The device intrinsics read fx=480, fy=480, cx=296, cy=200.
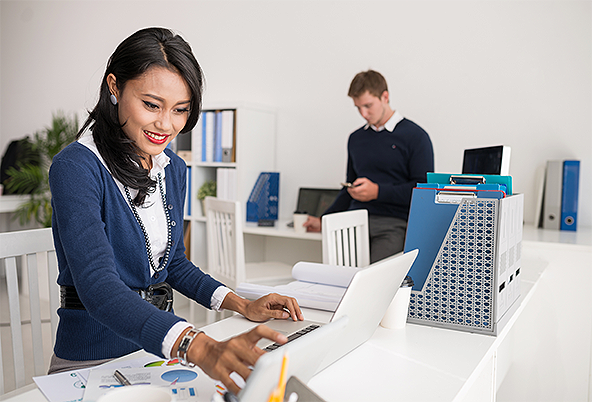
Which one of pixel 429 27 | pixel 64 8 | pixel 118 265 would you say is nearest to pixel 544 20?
pixel 429 27

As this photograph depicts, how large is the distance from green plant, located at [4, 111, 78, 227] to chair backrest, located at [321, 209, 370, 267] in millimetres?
3080

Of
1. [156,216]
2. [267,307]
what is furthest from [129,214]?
[267,307]

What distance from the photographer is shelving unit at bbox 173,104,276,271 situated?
3.23 meters

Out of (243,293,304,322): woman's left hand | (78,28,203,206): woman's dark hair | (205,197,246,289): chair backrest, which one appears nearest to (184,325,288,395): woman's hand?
(243,293,304,322): woman's left hand

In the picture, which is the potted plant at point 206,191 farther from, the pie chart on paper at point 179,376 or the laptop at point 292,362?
the laptop at point 292,362

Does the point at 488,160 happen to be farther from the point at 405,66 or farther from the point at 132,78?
the point at 405,66

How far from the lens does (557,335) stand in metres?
2.03

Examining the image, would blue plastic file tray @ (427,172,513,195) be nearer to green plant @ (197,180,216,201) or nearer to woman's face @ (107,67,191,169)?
woman's face @ (107,67,191,169)

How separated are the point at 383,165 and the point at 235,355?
2.12 meters

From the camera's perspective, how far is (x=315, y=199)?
3207 millimetres

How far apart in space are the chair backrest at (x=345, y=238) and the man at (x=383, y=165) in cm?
15

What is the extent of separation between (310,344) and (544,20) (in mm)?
2677

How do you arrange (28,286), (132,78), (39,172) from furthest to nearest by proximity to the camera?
(39,172) → (28,286) → (132,78)

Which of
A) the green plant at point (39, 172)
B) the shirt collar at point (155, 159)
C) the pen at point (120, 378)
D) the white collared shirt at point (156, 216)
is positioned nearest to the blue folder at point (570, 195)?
the white collared shirt at point (156, 216)
